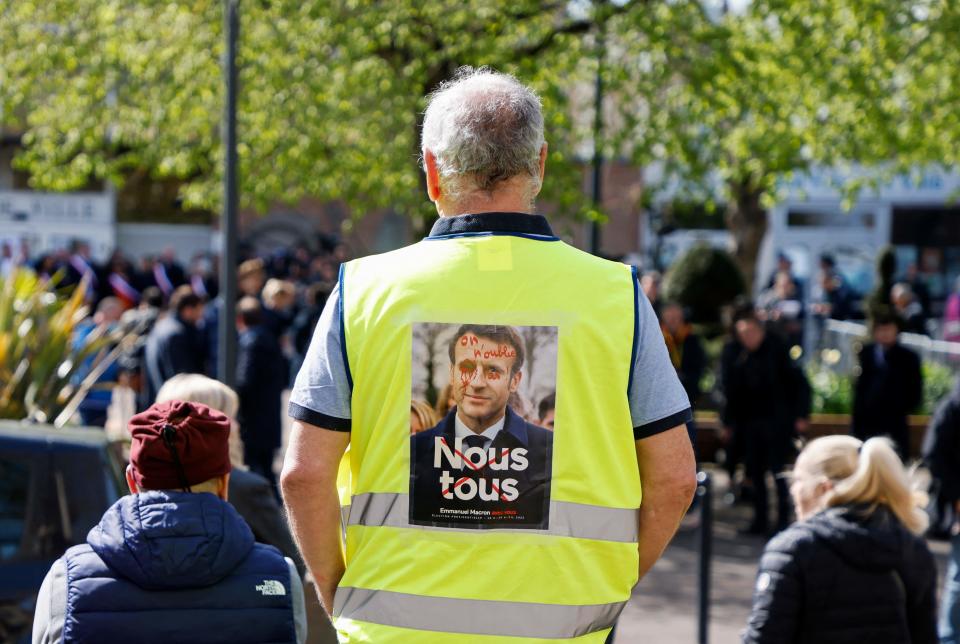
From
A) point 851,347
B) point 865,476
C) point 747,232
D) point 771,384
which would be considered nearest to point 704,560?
point 865,476

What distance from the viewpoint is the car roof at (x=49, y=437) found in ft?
16.3

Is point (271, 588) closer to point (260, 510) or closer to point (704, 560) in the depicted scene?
point (260, 510)

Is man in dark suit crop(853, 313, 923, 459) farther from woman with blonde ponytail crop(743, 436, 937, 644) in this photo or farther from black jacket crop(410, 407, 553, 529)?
black jacket crop(410, 407, 553, 529)

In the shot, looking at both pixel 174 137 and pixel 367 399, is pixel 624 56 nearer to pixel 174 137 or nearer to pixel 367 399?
pixel 174 137

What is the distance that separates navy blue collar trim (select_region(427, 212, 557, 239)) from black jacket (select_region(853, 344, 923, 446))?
8.38 metres

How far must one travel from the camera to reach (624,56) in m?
11.3

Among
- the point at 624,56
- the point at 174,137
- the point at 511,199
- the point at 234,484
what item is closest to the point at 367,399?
the point at 511,199

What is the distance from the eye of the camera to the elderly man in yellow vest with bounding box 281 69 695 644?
2.27m

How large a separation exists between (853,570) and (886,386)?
6.71 meters

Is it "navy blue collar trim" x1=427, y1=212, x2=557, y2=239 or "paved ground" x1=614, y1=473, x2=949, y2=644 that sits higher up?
"navy blue collar trim" x1=427, y1=212, x2=557, y2=239

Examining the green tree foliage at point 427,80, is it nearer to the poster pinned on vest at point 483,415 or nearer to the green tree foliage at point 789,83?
the green tree foliage at point 789,83

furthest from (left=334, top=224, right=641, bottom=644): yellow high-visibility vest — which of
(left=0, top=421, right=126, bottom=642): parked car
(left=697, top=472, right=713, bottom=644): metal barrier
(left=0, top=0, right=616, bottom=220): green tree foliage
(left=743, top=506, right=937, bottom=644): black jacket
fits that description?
(left=0, top=0, right=616, bottom=220): green tree foliage

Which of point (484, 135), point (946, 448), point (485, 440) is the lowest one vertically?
point (946, 448)

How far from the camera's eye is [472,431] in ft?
7.52
